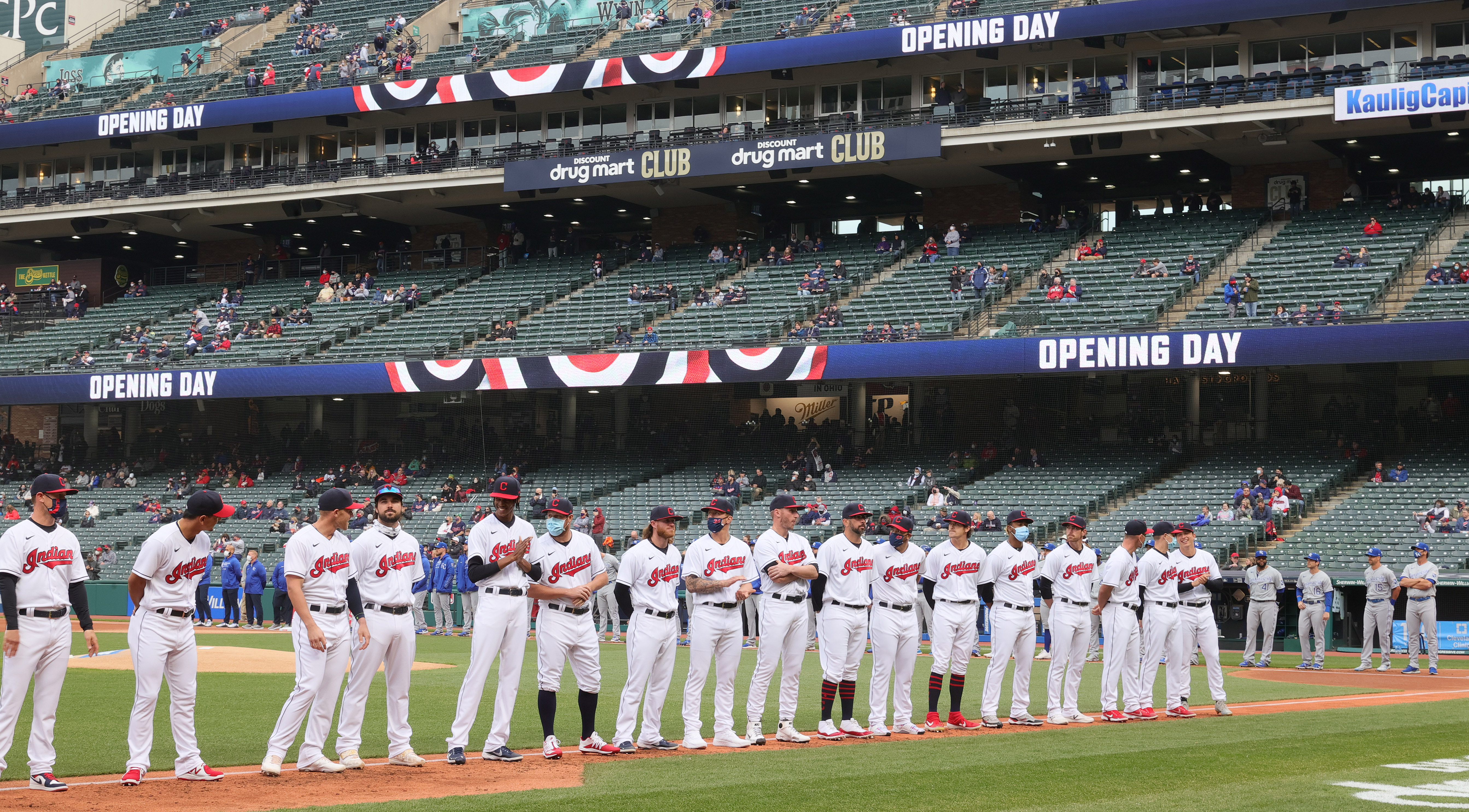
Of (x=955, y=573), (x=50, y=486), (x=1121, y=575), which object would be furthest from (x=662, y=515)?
(x=1121, y=575)

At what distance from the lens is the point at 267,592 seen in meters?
29.5

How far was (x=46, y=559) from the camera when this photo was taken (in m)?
9.09

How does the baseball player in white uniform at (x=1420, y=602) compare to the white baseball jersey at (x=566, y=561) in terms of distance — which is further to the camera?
the baseball player in white uniform at (x=1420, y=602)

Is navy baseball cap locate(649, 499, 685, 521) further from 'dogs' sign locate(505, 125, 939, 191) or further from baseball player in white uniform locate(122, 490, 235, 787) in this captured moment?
'dogs' sign locate(505, 125, 939, 191)

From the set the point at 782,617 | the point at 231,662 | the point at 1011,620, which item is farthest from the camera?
the point at 231,662

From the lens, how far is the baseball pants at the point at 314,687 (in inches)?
365

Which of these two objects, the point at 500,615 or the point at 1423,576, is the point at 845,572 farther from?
the point at 1423,576

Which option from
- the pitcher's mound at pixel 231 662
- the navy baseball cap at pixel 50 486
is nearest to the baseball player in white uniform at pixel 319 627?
the navy baseball cap at pixel 50 486

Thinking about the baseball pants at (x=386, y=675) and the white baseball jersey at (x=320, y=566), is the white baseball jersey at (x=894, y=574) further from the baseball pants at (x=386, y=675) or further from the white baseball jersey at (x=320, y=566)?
the white baseball jersey at (x=320, y=566)

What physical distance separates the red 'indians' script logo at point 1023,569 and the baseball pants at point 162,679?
22.8 ft

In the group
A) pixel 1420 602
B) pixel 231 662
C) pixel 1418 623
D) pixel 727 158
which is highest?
pixel 727 158

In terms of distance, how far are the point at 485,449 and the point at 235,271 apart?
562 inches

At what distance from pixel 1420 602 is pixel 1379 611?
0.54 m

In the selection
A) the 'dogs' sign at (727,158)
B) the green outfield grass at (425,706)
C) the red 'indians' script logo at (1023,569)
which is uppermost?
the 'dogs' sign at (727,158)
